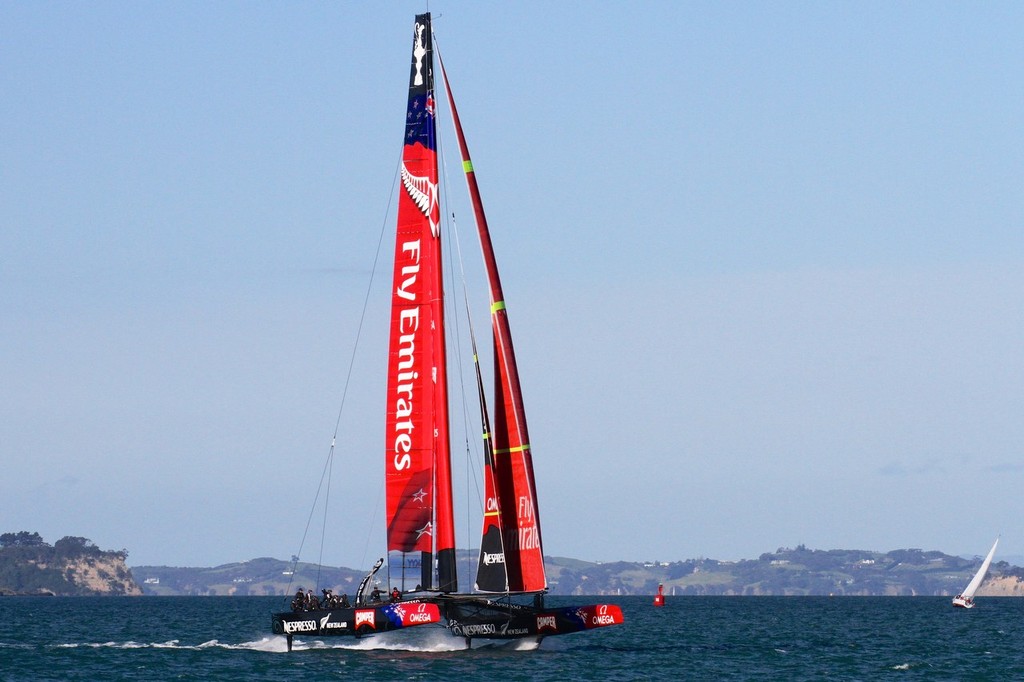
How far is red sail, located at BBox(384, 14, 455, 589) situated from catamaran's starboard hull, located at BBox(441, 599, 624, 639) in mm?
1184

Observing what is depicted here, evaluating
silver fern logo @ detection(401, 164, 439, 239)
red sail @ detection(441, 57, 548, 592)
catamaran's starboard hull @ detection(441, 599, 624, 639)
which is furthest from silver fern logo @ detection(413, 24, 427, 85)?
catamaran's starboard hull @ detection(441, 599, 624, 639)

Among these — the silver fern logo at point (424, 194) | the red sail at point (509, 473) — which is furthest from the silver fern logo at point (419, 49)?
the red sail at point (509, 473)

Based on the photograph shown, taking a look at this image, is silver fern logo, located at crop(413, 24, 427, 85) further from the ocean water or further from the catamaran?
the ocean water

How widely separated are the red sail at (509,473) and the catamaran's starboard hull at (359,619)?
2.70 metres

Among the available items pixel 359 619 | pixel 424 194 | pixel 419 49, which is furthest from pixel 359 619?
pixel 419 49

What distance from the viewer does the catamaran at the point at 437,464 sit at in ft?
148

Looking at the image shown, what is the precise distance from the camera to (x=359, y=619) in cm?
4369

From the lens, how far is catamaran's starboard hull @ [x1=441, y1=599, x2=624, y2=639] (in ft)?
146

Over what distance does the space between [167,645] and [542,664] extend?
2236 centimetres

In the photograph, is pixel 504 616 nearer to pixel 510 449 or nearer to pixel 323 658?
pixel 510 449

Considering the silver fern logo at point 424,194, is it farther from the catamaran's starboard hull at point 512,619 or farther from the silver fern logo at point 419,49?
the catamaran's starboard hull at point 512,619

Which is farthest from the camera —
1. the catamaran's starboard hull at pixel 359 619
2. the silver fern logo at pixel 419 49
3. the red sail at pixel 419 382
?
the silver fern logo at pixel 419 49

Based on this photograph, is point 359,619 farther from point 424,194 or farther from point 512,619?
point 424,194

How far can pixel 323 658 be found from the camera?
49656mm
